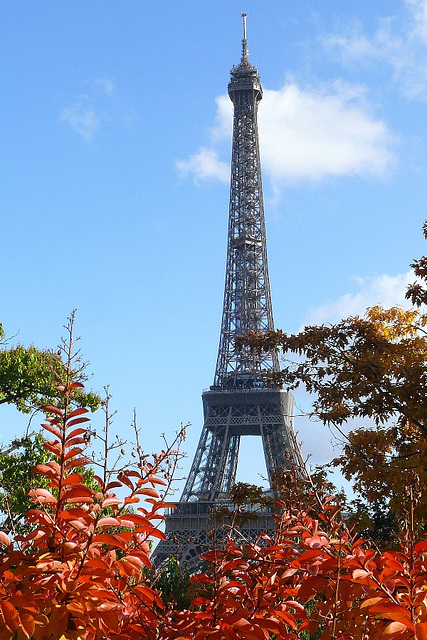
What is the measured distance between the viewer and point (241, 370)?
55.3 meters

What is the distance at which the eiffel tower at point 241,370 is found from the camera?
5012 cm

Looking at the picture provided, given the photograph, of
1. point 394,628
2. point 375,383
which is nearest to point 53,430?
point 394,628

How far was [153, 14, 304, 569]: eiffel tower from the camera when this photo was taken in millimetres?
50125

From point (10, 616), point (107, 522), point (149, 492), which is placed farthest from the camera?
point (149, 492)

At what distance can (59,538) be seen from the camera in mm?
3406

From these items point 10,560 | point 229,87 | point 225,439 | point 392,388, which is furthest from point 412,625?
point 229,87

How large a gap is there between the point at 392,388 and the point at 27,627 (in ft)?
32.3

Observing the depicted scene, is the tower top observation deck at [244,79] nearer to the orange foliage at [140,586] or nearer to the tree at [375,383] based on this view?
the tree at [375,383]

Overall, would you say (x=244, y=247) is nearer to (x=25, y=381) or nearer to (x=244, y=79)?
(x=244, y=79)

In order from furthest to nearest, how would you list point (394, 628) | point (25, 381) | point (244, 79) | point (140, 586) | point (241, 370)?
point (244, 79) < point (241, 370) < point (25, 381) < point (140, 586) < point (394, 628)

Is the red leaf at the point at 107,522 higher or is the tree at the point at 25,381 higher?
the tree at the point at 25,381

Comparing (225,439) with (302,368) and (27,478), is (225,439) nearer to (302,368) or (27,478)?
(27,478)

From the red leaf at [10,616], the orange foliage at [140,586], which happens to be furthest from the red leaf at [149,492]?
the red leaf at [10,616]

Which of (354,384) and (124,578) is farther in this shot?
(354,384)
